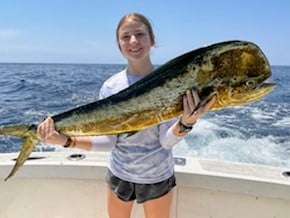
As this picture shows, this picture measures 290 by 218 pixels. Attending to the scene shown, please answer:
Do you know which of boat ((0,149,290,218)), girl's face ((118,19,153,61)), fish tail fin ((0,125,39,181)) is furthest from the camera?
boat ((0,149,290,218))

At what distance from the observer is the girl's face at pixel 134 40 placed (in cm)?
160

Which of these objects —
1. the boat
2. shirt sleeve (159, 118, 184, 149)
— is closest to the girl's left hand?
shirt sleeve (159, 118, 184, 149)

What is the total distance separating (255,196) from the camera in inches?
81.0

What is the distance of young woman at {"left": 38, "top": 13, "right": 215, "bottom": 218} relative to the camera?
1.61 meters

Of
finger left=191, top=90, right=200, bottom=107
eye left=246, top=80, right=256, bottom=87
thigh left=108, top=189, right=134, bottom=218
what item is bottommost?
thigh left=108, top=189, right=134, bottom=218

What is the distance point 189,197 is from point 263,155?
12.6 ft

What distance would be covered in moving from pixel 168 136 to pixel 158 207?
34 cm

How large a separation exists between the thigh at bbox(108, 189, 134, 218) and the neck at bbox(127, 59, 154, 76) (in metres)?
0.53

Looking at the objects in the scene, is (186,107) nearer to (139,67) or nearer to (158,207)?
(139,67)

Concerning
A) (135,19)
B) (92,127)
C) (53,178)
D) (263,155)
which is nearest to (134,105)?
(92,127)

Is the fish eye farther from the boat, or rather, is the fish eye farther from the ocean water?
the ocean water

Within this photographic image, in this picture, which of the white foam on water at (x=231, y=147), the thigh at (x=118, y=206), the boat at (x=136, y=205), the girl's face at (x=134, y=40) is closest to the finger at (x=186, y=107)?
the girl's face at (x=134, y=40)

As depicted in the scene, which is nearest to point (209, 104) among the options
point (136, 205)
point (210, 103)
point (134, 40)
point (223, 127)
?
point (210, 103)

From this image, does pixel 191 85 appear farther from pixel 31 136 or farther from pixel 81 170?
pixel 81 170
